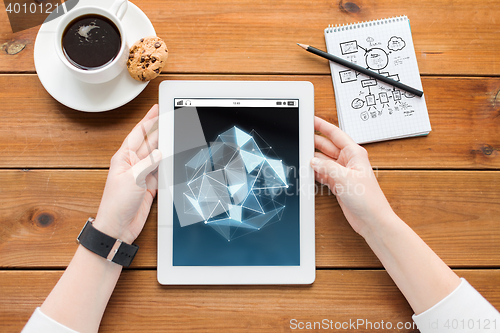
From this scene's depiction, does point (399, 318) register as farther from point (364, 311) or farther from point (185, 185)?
point (185, 185)

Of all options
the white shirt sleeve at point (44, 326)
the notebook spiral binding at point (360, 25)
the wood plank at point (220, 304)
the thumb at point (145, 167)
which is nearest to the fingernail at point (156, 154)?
the thumb at point (145, 167)

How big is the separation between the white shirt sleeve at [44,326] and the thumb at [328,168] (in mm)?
600

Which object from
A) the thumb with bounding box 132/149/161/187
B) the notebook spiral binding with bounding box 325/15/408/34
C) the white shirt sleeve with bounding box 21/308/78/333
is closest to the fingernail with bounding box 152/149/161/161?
the thumb with bounding box 132/149/161/187

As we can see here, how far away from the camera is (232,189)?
705 millimetres

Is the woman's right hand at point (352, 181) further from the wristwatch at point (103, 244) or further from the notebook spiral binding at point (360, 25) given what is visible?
the wristwatch at point (103, 244)

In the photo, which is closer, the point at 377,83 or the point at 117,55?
the point at 117,55

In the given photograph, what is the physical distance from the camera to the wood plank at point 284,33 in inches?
29.7

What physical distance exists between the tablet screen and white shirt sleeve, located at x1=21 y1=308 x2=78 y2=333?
9.6 inches

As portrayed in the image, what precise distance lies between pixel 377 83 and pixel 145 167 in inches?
22.3

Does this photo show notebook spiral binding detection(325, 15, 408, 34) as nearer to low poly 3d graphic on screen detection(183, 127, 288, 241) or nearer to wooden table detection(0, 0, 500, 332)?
wooden table detection(0, 0, 500, 332)

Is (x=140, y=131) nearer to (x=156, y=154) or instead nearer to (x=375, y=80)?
(x=156, y=154)

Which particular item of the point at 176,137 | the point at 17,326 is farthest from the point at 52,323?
the point at 176,137

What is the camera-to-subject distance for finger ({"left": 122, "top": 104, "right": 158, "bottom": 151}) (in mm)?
691

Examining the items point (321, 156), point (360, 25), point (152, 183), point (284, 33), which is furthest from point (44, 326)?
point (360, 25)
